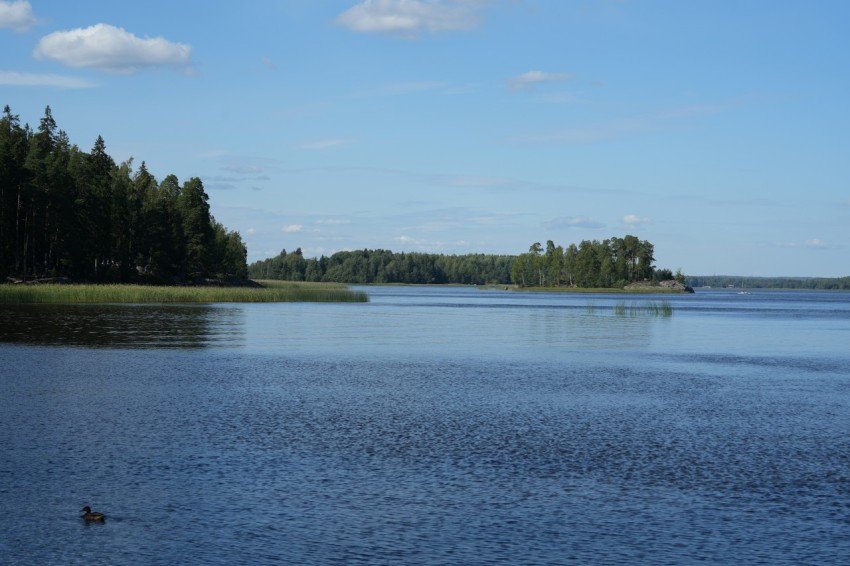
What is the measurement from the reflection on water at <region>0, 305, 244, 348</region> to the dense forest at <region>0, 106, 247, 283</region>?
28.1 m

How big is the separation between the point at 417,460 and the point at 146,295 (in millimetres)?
84339

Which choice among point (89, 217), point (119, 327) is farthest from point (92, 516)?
point (89, 217)

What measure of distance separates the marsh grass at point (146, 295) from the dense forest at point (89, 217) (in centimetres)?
1344

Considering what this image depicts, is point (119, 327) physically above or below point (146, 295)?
below

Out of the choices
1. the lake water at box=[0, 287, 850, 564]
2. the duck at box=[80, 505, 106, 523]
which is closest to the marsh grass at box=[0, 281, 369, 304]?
the lake water at box=[0, 287, 850, 564]

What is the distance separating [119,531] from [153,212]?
12537cm

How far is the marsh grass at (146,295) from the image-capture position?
86375 millimetres

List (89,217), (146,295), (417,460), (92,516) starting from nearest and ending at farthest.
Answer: (92,516)
(417,460)
(146,295)
(89,217)

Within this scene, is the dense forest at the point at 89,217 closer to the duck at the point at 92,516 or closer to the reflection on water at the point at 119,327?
the reflection on water at the point at 119,327

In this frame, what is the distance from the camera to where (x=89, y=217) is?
10944cm

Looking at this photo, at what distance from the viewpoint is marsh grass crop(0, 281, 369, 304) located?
8638 centimetres

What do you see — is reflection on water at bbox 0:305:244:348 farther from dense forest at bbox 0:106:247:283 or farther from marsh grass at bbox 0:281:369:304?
dense forest at bbox 0:106:247:283

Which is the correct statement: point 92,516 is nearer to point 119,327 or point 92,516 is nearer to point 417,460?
point 417,460

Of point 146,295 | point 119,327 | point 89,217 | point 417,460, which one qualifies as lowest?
point 417,460
